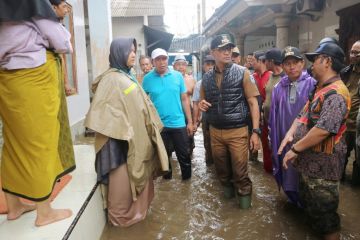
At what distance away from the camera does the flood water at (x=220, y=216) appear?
321cm

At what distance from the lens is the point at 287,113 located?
11.5 feet

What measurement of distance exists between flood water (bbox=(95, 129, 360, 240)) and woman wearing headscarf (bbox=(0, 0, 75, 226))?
1.30 m

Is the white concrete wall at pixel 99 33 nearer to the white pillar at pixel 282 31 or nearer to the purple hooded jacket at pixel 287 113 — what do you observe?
the white pillar at pixel 282 31

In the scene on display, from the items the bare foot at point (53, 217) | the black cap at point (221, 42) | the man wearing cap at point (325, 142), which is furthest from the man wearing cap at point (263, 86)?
the bare foot at point (53, 217)

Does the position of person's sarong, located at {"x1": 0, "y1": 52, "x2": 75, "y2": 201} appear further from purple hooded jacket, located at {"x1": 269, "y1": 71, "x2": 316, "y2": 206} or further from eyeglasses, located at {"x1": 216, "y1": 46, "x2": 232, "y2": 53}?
purple hooded jacket, located at {"x1": 269, "y1": 71, "x2": 316, "y2": 206}

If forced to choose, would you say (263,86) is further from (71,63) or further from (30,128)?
(30,128)

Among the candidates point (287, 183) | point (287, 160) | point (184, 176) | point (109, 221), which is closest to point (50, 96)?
point (109, 221)

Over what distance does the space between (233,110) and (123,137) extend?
129 cm

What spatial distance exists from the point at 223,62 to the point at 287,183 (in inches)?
57.1

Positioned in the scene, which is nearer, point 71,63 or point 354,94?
point 354,94

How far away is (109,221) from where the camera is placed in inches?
128

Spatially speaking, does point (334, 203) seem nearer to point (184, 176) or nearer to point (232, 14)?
point (184, 176)

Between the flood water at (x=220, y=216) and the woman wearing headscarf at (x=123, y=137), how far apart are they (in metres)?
0.32

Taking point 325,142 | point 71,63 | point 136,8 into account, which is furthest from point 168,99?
point 136,8
